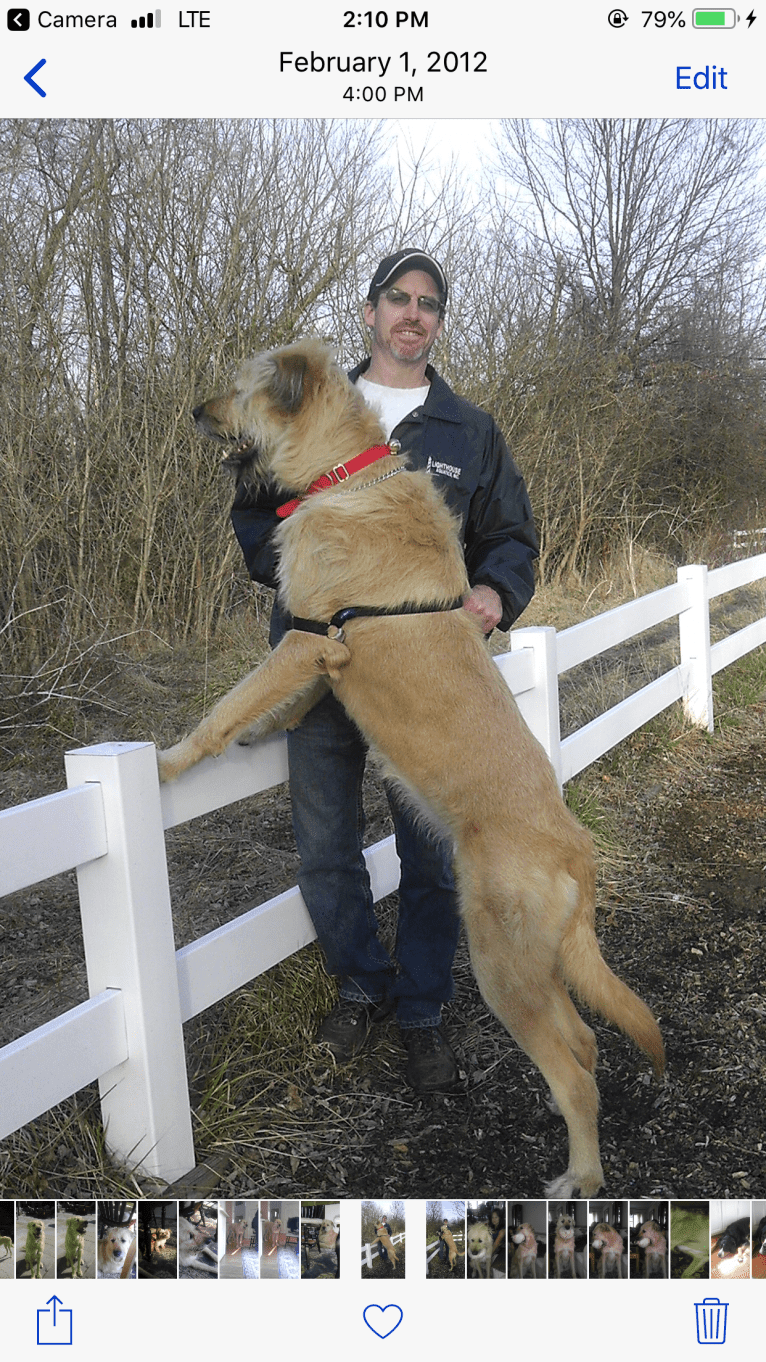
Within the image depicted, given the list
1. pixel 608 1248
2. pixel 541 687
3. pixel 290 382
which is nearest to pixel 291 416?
pixel 290 382

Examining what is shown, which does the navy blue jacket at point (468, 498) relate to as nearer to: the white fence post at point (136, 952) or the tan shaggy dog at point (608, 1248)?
the white fence post at point (136, 952)

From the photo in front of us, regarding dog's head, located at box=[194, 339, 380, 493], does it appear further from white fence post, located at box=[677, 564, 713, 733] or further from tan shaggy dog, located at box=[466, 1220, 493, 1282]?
white fence post, located at box=[677, 564, 713, 733]

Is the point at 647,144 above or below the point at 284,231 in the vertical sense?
above

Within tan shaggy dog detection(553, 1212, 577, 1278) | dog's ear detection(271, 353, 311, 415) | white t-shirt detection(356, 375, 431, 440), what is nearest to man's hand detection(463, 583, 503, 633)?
white t-shirt detection(356, 375, 431, 440)

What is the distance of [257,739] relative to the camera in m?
2.92

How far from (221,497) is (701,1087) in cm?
616

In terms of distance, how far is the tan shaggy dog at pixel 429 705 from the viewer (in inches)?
98.0

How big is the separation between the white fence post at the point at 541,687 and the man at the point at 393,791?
35.9 inches

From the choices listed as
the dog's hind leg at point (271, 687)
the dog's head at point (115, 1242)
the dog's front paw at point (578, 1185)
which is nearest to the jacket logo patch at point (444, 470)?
the dog's hind leg at point (271, 687)

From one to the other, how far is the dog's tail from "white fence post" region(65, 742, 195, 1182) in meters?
1.04

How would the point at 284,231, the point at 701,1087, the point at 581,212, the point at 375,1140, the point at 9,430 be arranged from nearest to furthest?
1. the point at 375,1140
2. the point at 701,1087
3. the point at 9,430
4. the point at 284,231
5. the point at 581,212

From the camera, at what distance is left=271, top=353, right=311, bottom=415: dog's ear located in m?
2.89

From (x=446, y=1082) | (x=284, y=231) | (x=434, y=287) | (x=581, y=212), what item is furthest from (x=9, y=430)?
(x=581, y=212)

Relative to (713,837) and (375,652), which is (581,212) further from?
(375,652)
